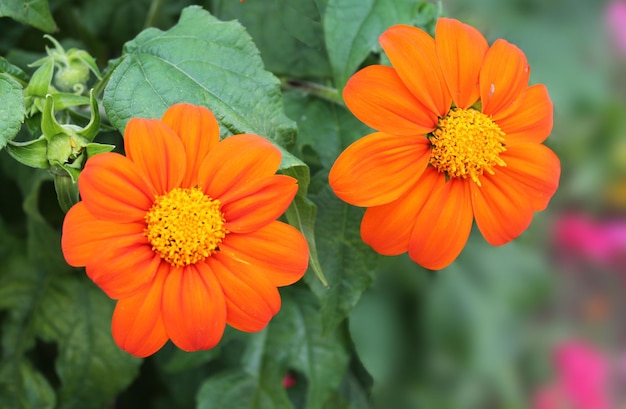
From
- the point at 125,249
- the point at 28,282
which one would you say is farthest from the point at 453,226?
the point at 28,282

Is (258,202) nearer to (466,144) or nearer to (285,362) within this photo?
(466,144)

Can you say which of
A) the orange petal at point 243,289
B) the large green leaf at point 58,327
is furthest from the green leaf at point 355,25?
the large green leaf at point 58,327

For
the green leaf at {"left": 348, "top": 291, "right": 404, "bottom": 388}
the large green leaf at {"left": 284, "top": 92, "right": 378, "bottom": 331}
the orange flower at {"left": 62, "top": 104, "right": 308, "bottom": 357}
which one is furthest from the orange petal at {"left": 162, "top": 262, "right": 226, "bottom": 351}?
the green leaf at {"left": 348, "top": 291, "right": 404, "bottom": 388}

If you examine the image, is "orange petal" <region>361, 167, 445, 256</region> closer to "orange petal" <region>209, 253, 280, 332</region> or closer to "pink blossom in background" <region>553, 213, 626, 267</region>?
"orange petal" <region>209, 253, 280, 332</region>

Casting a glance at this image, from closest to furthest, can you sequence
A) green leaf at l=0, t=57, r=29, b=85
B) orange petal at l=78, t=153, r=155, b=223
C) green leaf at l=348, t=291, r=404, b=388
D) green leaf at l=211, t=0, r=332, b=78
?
1. orange petal at l=78, t=153, r=155, b=223
2. green leaf at l=0, t=57, r=29, b=85
3. green leaf at l=211, t=0, r=332, b=78
4. green leaf at l=348, t=291, r=404, b=388

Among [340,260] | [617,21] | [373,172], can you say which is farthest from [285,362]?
[617,21]

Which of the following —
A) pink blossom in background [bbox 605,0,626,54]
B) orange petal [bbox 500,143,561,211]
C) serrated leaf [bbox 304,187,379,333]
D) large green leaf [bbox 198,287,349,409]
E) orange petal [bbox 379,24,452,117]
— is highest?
orange petal [bbox 379,24,452,117]

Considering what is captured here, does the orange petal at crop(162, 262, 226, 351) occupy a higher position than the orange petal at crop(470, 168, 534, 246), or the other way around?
the orange petal at crop(470, 168, 534, 246)
